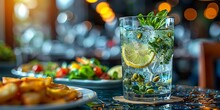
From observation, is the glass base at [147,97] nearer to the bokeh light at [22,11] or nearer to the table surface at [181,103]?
the table surface at [181,103]

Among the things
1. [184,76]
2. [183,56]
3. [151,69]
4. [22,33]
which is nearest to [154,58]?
[151,69]

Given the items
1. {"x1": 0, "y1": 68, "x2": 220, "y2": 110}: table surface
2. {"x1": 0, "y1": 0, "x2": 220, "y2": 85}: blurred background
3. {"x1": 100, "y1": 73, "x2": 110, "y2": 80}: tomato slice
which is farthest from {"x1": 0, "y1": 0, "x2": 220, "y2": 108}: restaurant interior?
{"x1": 0, "y1": 68, "x2": 220, "y2": 110}: table surface

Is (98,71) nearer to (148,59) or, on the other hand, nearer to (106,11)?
(148,59)

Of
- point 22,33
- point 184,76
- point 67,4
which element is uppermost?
point 67,4

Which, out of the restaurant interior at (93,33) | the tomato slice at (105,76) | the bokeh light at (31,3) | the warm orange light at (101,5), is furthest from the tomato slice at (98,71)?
the warm orange light at (101,5)

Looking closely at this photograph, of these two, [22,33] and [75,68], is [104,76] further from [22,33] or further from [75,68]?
[22,33]

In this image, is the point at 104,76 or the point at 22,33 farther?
the point at 22,33
